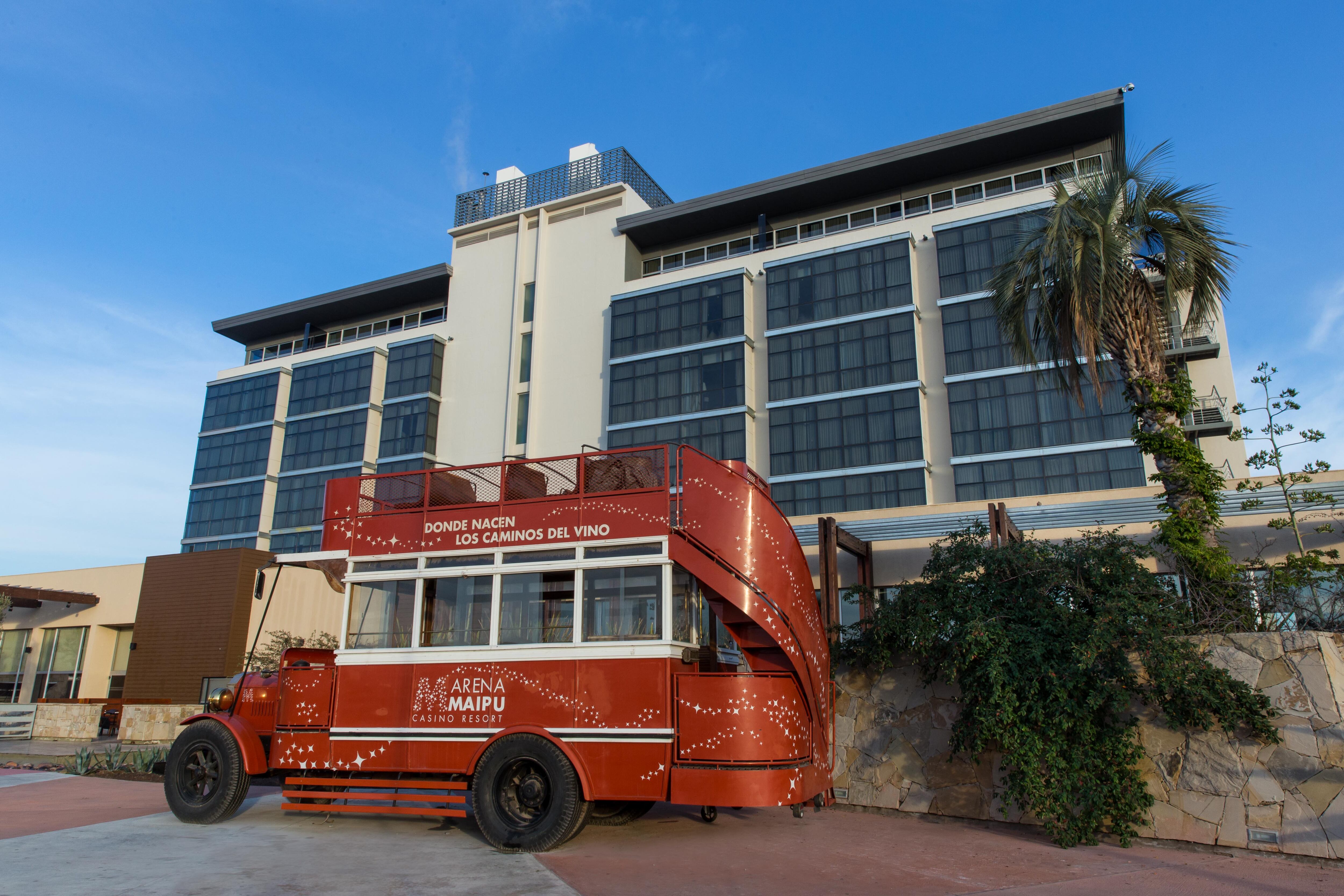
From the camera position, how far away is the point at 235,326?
52.9m

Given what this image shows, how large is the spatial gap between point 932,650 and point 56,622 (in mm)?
34947

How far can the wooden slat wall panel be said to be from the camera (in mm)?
26969

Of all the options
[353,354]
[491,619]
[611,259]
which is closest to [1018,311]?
[491,619]

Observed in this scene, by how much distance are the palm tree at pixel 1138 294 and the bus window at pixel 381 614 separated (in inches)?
375

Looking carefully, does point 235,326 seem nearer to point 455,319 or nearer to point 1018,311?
point 455,319

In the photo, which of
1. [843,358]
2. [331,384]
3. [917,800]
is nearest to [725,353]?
[843,358]

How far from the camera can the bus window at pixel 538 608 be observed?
9484 mm

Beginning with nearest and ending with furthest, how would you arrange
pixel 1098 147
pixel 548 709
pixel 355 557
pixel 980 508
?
pixel 548 709 → pixel 355 557 → pixel 980 508 → pixel 1098 147

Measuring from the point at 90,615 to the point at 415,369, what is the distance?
1845cm

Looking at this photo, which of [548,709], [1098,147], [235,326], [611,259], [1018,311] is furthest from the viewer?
[235,326]

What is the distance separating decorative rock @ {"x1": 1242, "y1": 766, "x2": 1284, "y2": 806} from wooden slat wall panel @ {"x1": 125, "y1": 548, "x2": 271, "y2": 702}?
82.5 ft

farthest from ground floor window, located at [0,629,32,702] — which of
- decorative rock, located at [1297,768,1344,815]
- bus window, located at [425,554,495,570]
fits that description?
decorative rock, located at [1297,768,1344,815]

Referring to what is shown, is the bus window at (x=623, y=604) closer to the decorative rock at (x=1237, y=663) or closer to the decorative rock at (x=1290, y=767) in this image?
the decorative rock at (x=1237, y=663)

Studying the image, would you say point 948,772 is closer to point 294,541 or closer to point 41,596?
point 41,596
